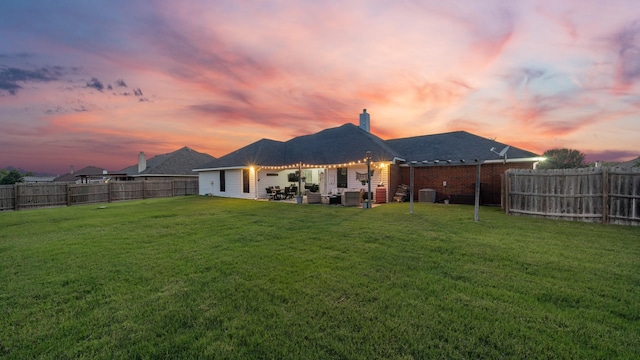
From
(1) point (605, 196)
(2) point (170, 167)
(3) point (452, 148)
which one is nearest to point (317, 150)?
(3) point (452, 148)

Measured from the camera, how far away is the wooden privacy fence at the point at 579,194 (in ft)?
25.4

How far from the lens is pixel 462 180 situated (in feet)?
48.1

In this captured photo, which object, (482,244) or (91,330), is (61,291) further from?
(482,244)

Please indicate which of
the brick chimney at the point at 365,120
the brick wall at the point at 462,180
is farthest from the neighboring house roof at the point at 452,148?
the brick chimney at the point at 365,120

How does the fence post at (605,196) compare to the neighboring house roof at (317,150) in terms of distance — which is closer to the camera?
the fence post at (605,196)

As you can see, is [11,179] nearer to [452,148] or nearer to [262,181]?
[262,181]

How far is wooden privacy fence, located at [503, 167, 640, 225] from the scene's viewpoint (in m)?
7.74


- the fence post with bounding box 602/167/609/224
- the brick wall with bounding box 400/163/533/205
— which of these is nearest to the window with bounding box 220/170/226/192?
the brick wall with bounding box 400/163/533/205

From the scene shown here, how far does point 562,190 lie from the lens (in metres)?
8.88

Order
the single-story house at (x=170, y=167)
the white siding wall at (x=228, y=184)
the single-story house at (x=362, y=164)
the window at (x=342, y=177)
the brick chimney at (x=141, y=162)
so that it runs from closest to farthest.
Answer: the single-story house at (x=362, y=164)
the window at (x=342, y=177)
the white siding wall at (x=228, y=184)
the single-story house at (x=170, y=167)
the brick chimney at (x=141, y=162)

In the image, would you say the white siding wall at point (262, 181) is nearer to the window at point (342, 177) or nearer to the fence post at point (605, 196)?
the window at point (342, 177)

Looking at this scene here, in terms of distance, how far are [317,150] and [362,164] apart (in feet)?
16.1

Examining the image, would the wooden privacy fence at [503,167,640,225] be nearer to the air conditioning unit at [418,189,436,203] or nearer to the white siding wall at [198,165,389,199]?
the air conditioning unit at [418,189,436,203]

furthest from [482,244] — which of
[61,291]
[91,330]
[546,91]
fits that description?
[546,91]
